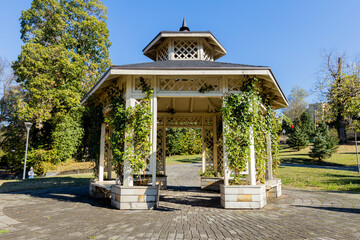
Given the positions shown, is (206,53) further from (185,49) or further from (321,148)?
(321,148)

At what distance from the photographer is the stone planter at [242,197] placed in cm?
545

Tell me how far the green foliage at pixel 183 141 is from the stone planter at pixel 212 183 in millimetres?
17291

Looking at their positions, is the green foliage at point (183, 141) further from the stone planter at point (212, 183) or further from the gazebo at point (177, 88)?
the stone planter at point (212, 183)

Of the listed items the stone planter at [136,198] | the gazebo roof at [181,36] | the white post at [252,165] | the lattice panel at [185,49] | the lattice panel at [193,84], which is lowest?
the stone planter at [136,198]

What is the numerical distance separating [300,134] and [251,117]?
2580cm

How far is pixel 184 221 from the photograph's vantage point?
174 inches

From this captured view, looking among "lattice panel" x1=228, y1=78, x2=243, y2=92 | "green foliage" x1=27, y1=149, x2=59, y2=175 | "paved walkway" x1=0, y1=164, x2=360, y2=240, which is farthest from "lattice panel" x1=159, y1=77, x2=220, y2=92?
"green foliage" x1=27, y1=149, x2=59, y2=175

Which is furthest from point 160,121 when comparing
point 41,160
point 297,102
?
point 297,102

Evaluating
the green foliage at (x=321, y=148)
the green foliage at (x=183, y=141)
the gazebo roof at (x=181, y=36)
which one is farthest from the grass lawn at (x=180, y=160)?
the gazebo roof at (x=181, y=36)

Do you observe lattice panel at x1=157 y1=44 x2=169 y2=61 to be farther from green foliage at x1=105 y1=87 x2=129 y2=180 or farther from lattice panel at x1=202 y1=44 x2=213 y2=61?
green foliage at x1=105 y1=87 x2=129 y2=180

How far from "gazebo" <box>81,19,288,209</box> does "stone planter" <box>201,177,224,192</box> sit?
4 cm

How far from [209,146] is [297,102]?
39281mm

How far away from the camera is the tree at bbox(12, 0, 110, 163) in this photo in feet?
54.2

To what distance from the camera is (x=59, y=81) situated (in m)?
17.5
